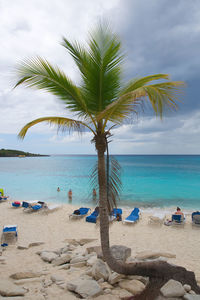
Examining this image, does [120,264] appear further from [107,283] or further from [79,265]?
[79,265]

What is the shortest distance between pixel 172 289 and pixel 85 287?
1.74 metres

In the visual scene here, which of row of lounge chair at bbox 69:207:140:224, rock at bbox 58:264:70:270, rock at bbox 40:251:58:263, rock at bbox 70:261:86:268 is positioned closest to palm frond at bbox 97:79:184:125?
rock at bbox 70:261:86:268

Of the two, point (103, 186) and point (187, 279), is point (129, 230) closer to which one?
point (187, 279)

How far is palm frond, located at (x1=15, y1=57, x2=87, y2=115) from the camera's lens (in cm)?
380

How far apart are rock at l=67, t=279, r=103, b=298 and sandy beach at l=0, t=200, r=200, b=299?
0.14 m

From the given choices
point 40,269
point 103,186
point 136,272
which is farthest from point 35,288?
point 103,186

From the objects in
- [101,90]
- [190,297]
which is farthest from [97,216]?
[101,90]

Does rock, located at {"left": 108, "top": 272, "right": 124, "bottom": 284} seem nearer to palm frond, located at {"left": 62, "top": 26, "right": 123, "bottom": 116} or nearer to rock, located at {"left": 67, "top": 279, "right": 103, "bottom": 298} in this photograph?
rock, located at {"left": 67, "top": 279, "right": 103, "bottom": 298}

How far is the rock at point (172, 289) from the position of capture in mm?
3910

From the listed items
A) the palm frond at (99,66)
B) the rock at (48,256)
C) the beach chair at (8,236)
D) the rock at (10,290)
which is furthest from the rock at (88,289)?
the beach chair at (8,236)

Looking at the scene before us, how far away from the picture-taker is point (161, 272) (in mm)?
4590

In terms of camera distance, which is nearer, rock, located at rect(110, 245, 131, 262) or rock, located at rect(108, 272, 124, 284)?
rock, located at rect(108, 272, 124, 284)

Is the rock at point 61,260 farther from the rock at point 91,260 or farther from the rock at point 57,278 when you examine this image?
the rock at point 57,278

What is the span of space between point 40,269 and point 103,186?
3.27 m
